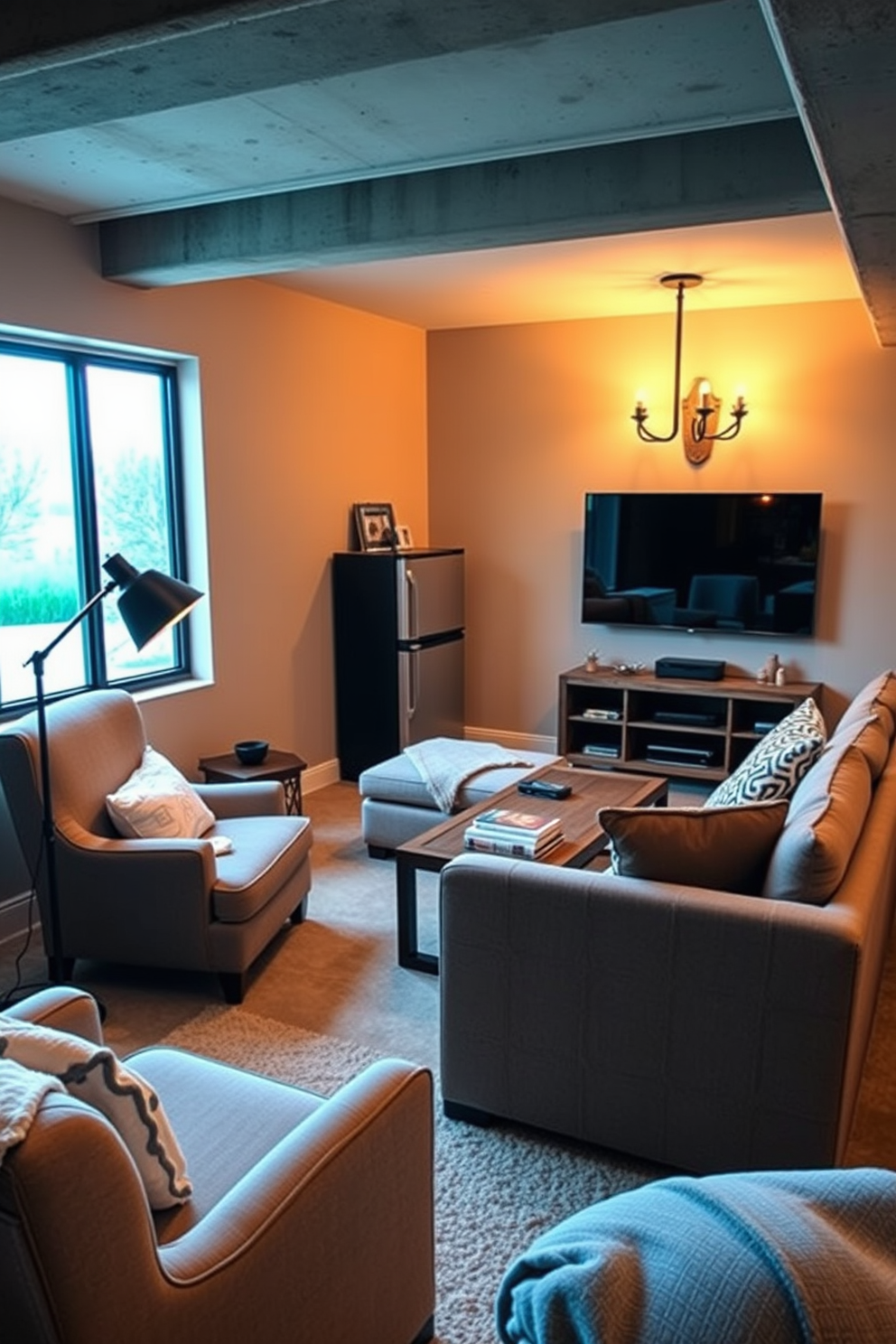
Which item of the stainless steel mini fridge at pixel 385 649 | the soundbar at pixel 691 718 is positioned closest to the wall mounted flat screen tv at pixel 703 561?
the soundbar at pixel 691 718

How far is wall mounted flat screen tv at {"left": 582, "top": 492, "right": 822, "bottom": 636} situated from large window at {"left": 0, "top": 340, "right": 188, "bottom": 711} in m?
2.43

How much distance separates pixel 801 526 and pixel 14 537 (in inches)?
149

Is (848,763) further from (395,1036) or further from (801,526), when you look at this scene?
(801,526)

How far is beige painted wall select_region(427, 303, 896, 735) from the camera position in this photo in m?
5.07

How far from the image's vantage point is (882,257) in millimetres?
2980

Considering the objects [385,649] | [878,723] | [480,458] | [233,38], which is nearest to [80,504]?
[385,649]

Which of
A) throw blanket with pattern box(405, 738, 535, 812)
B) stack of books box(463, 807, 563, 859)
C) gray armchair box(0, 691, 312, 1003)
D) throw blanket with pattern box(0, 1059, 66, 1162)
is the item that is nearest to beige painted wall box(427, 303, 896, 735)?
throw blanket with pattern box(405, 738, 535, 812)

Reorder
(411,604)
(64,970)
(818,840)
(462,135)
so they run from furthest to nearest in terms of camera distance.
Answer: (411,604) < (64,970) < (462,135) < (818,840)

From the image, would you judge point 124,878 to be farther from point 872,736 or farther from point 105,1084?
point 872,736

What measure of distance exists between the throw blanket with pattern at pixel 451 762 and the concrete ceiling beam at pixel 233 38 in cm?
259

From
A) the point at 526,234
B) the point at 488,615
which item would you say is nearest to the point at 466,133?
the point at 526,234

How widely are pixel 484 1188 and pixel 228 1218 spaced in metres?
1.05

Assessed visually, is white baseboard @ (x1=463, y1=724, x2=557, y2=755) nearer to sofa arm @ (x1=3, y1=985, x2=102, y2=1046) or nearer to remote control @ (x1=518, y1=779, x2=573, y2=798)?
remote control @ (x1=518, y1=779, x2=573, y2=798)

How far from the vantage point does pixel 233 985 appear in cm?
307
